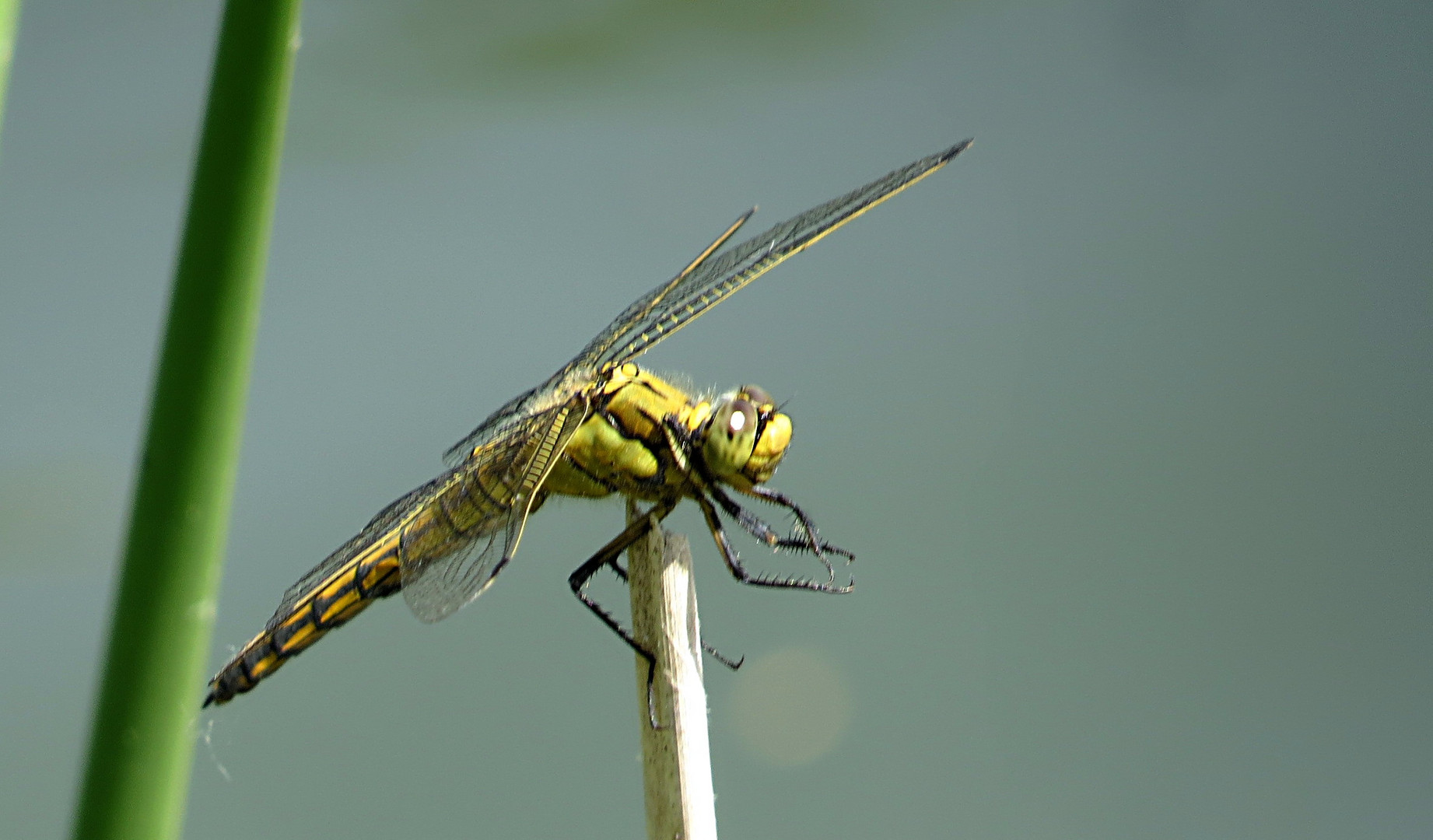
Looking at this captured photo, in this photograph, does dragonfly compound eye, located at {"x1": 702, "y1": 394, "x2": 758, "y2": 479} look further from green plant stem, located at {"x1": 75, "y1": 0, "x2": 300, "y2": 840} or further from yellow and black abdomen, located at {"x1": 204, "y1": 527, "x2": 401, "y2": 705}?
green plant stem, located at {"x1": 75, "y1": 0, "x2": 300, "y2": 840}

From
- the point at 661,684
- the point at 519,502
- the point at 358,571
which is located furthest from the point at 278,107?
the point at 358,571

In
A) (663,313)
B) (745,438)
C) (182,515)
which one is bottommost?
(182,515)

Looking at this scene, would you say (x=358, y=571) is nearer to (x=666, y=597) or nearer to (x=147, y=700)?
(x=666, y=597)

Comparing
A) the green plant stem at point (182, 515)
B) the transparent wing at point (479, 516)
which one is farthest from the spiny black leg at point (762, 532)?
the green plant stem at point (182, 515)

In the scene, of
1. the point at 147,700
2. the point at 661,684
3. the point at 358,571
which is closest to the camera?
the point at 147,700

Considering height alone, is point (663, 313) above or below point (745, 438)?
above

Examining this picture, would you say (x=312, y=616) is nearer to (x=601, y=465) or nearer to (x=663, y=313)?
(x=601, y=465)

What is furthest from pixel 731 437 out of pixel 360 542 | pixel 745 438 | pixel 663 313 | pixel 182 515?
pixel 182 515
